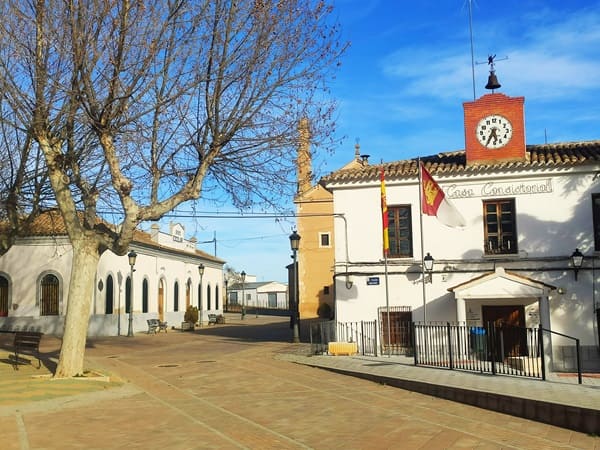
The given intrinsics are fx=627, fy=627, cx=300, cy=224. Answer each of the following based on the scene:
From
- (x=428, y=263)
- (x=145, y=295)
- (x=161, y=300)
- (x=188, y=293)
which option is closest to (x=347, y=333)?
(x=428, y=263)

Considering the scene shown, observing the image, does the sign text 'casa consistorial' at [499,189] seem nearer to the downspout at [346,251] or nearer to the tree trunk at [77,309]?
the downspout at [346,251]

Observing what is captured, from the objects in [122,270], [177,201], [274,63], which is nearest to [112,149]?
[177,201]

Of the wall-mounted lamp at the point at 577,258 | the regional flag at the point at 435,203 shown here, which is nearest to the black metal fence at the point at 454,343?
the wall-mounted lamp at the point at 577,258

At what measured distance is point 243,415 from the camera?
9875 mm

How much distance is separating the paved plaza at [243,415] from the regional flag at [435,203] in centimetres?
425

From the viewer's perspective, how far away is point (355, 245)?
20.0 meters

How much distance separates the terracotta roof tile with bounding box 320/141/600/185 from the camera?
18750 mm

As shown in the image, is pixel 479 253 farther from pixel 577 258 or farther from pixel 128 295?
pixel 128 295

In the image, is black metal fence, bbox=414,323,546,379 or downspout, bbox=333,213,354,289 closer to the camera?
black metal fence, bbox=414,323,546,379

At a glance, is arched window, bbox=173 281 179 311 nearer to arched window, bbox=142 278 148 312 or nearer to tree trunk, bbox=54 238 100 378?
arched window, bbox=142 278 148 312

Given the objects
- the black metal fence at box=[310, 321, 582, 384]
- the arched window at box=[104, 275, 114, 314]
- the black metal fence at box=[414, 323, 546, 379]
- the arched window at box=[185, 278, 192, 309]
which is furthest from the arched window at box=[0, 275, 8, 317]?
the black metal fence at box=[414, 323, 546, 379]

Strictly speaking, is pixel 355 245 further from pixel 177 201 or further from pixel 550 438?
pixel 550 438

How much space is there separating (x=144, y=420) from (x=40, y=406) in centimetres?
211

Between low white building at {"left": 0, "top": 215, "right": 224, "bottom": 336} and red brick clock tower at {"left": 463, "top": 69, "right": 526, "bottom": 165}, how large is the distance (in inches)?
626
